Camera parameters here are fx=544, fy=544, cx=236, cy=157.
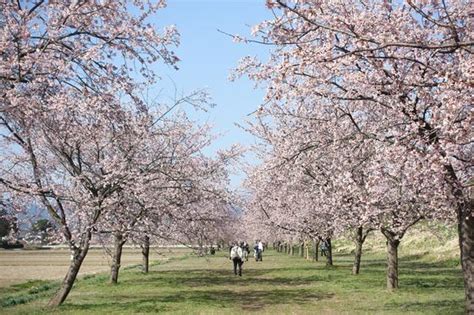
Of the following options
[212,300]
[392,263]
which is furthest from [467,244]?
[212,300]

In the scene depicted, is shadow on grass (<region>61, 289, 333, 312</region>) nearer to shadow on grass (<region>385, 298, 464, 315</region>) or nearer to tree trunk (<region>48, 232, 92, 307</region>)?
tree trunk (<region>48, 232, 92, 307</region>)

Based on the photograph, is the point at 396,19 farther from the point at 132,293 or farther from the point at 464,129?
the point at 132,293

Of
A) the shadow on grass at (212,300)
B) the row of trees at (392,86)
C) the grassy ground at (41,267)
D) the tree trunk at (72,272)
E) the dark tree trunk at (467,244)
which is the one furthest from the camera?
the grassy ground at (41,267)

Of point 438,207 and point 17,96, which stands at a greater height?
point 17,96

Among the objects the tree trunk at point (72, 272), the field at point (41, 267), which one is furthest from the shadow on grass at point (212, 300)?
the field at point (41, 267)

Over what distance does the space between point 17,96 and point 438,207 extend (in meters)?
12.2

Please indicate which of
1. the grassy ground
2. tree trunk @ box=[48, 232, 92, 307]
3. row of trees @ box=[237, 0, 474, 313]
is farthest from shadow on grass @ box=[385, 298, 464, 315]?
tree trunk @ box=[48, 232, 92, 307]

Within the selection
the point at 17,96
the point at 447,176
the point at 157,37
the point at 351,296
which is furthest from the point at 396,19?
the point at 351,296

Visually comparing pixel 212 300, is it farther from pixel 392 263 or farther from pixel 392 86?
pixel 392 86

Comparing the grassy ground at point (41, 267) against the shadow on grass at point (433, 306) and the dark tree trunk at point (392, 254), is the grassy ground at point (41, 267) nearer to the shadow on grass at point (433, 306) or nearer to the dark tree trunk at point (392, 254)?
the shadow on grass at point (433, 306)

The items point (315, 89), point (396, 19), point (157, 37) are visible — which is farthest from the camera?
point (315, 89)

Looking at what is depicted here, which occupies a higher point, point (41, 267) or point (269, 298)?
point (269, 298)

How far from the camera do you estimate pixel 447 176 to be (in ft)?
34.3

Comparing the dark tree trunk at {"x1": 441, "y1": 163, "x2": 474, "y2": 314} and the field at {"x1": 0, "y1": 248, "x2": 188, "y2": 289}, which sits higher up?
the dark tree trunk at {"x1": 441, "y1": 163, "x2": 474, "y2": 314}
